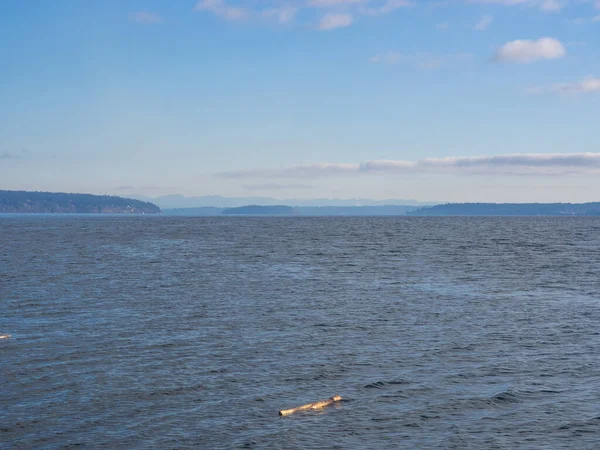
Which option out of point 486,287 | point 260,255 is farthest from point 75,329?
point 260,255

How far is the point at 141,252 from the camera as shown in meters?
120

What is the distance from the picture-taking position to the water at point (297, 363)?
2628 centimetres

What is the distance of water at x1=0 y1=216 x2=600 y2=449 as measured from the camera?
1035 inches

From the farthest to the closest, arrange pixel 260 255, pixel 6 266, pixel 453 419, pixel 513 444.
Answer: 1. pixel 260 255
2. pixel 6 266
3. pixel 453 419
4. pixel 513 444

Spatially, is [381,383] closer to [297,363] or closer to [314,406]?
[314,406]

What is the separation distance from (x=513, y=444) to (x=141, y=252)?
103m

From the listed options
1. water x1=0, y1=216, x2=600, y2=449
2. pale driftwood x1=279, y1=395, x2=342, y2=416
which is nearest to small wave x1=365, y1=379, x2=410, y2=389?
water x1=0, y1=216, x2=600, y2=449

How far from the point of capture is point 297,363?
1425 inches

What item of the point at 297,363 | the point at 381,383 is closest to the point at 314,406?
the point at 381,383

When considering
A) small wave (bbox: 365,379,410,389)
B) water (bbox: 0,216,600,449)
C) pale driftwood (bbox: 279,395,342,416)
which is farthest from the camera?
small wave (bbox: 365,379,410,389)

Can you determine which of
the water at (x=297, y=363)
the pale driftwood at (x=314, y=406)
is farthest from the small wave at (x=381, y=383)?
the pale driftwood at (x=314, y=406)

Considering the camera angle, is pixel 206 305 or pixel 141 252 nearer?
pixel 206 305

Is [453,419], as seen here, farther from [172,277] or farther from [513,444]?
[172,277]

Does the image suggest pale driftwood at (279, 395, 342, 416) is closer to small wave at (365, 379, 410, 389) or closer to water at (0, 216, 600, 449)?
water at (0, 216, 600, 449)
